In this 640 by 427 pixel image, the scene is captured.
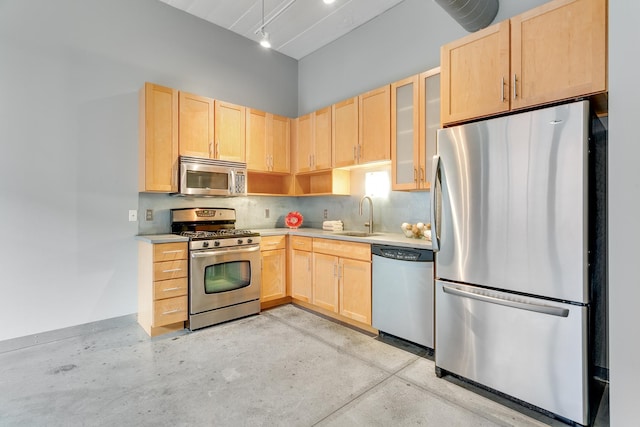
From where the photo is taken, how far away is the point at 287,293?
3.86 meters

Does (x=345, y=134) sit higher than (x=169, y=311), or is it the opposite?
(x=345, y=134)

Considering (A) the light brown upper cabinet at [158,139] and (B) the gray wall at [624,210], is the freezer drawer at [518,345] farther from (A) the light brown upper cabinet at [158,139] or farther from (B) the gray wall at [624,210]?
(A) the light brown upper cabinet at [158,139]

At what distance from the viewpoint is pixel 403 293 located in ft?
8.56

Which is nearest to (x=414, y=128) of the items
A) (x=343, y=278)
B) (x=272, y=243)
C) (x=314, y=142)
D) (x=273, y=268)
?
(x=314, y=142)

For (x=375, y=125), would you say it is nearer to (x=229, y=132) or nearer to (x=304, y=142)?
(x=304, y=142)

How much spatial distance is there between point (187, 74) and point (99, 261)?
2.30 meters

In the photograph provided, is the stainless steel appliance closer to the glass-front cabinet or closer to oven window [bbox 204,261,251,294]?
oven window [bbox 204,261,251,294]

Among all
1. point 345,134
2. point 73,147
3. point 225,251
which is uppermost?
point 345,134

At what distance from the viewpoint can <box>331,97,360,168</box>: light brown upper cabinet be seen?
347 centimetres

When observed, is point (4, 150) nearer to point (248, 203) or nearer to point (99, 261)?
point (99, 261)

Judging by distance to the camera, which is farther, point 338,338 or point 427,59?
point 427,59

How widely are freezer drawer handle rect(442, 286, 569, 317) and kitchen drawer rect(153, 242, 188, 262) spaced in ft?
7.84

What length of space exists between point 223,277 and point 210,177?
113cm

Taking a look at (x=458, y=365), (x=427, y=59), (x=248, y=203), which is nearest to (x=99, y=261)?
(x=248, y=203)
